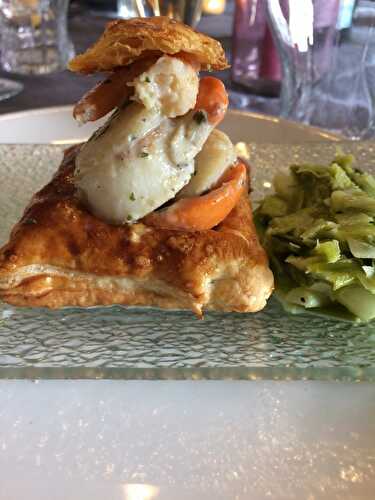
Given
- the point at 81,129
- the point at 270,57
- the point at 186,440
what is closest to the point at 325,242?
the point at 186,440

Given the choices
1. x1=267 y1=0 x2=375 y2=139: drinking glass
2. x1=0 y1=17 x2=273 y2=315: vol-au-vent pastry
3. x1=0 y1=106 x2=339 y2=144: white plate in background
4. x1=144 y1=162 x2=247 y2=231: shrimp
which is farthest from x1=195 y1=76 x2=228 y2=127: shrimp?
x1=267 y1=0 x2=375 y2=139: drinking glass

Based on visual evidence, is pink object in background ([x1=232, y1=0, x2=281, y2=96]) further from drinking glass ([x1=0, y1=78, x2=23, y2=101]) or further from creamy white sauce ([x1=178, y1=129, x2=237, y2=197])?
creamy white sauce ([x1=178, y1=129, x2=237, y2=197])

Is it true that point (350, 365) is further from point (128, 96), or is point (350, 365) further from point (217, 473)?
point (128, 96)

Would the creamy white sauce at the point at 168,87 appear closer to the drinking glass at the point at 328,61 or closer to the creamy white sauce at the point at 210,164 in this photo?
the creamy white sauce at the point at 210,164

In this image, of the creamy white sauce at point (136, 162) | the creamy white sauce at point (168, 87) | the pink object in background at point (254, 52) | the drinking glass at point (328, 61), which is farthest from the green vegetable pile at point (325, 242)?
the pink object in background at point (254, 52)

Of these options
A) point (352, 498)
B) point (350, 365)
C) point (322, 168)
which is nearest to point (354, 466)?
point (352, 498)

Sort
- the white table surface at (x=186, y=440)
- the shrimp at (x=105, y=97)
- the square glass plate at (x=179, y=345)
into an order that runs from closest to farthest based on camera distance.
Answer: the white table surface at (x=186, y=440), the square glass plate at (x=179, y=345), the shrimp at (x=105, y=97)

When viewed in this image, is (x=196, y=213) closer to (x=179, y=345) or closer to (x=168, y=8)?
(x=179, y=345)
